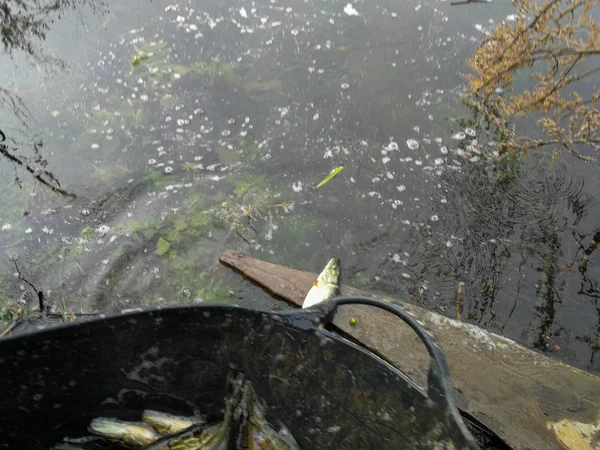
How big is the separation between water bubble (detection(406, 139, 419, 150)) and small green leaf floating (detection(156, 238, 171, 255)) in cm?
213

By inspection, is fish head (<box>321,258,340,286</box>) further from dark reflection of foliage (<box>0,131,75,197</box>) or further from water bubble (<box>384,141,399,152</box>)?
dark reflection of foliage (<box>0,131,75,197</box>)

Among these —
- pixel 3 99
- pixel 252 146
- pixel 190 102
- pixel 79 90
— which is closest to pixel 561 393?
pixel 252 146

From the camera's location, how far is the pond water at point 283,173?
335 cm

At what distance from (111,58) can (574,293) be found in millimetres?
4577

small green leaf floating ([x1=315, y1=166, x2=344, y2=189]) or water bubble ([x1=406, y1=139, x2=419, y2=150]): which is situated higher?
water bubble ([x1=406, y1=139, x2=419, y2=150])

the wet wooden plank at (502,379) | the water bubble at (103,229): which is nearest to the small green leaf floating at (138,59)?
the water bubble at (103,229)

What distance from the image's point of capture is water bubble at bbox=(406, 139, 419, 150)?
13.8 ft

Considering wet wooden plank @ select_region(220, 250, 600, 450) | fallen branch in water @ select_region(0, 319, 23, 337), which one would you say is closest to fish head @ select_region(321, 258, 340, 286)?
wet wooden plank @ select_region(220, 250, 600, 450)

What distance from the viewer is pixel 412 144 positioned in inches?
167

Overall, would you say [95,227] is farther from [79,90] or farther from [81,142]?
[79,90]

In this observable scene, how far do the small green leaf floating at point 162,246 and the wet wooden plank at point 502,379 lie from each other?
147 centimetres

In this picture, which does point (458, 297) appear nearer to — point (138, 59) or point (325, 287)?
point (325, 287)

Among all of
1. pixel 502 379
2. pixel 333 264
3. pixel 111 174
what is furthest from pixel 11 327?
pixel 502 379

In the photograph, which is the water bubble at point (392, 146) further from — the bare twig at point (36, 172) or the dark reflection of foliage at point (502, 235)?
the bare twig at point (36, 172)
